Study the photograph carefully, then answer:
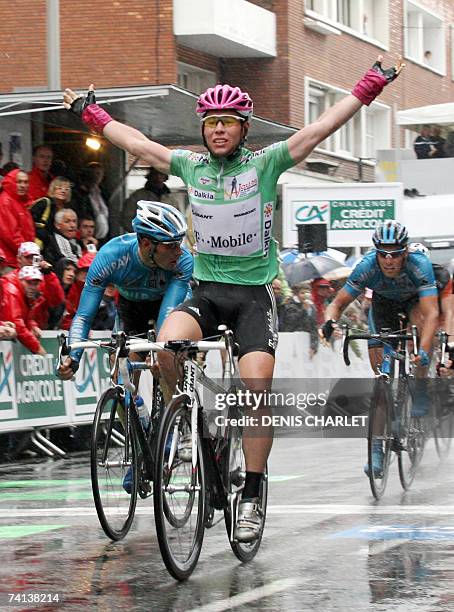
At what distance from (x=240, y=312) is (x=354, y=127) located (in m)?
32.1

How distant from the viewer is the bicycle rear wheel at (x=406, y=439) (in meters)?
11.1

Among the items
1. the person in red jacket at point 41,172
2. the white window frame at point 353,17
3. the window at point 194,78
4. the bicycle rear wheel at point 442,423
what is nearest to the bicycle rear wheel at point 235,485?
the bicycle rear wheel at point 442,423

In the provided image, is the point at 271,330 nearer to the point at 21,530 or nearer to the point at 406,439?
the point at 21,530

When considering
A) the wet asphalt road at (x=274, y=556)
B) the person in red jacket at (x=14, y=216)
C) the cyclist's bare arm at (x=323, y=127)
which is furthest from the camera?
the person in red jacket at (x=14, y=216)

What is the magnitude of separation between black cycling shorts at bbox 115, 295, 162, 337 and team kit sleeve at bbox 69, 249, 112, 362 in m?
0.49

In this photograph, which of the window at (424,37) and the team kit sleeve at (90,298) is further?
the window at (424,37)

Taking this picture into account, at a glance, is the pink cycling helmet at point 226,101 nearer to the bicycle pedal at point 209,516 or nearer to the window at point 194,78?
the bicycle pedal at point 209,516

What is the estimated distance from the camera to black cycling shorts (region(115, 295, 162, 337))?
30.7 ft

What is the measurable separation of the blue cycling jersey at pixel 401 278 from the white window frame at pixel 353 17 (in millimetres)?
23626

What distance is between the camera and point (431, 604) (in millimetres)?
6137

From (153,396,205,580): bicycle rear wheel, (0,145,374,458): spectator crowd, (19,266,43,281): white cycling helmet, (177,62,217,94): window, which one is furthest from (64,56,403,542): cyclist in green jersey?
(177,62,217,94): window

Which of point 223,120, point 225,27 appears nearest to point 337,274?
point 225,27

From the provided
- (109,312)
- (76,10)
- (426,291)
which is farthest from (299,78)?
(426,291)

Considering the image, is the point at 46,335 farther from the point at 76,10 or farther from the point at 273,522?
the point at 76,10
